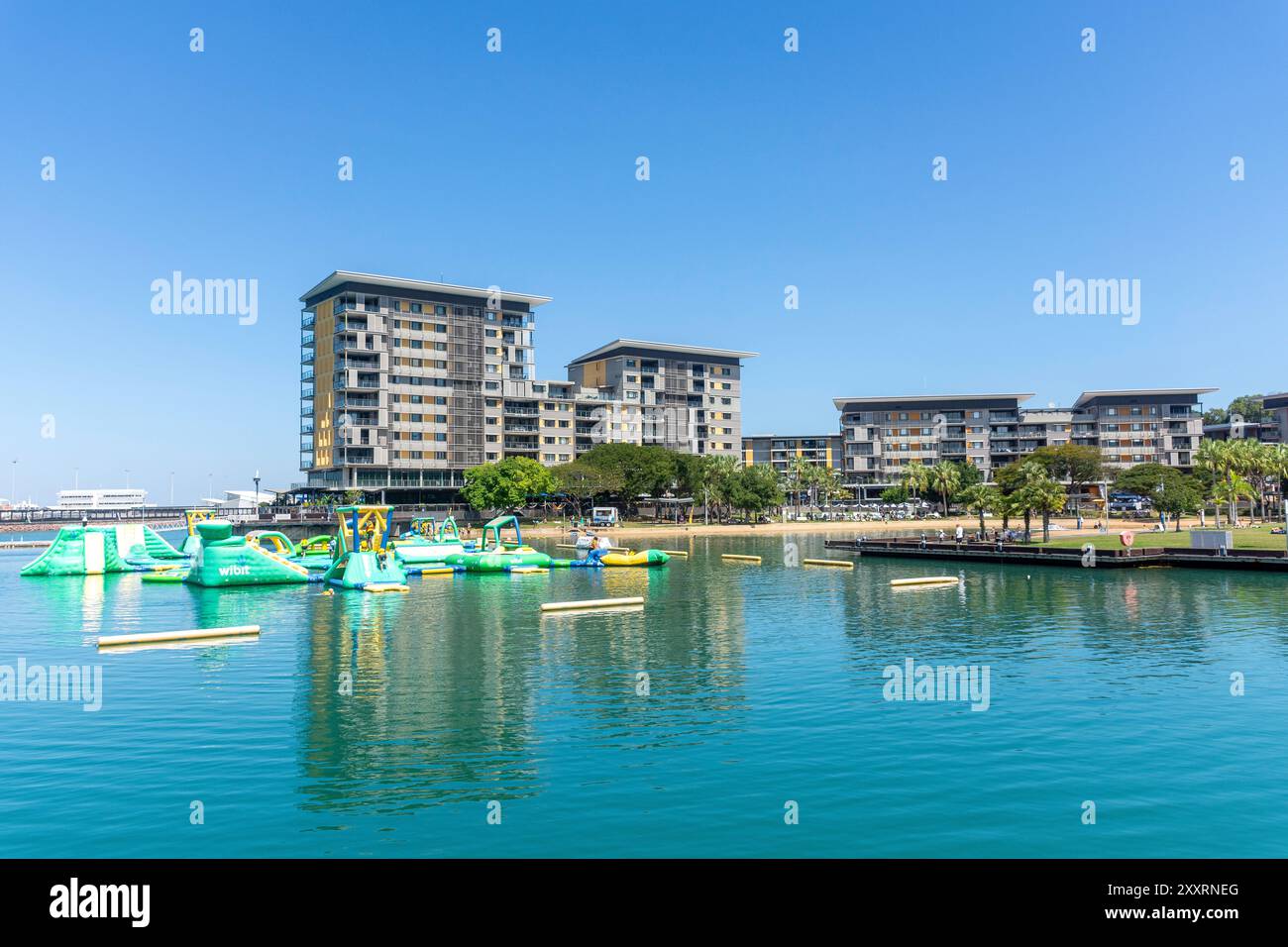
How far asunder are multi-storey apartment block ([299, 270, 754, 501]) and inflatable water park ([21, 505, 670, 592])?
6147 cm

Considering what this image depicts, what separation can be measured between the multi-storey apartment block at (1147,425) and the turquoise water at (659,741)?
163m

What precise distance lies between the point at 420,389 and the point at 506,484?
28925mm

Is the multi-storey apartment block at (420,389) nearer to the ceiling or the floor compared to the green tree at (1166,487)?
nearer to the ceiling

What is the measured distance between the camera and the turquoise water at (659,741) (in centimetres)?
1725

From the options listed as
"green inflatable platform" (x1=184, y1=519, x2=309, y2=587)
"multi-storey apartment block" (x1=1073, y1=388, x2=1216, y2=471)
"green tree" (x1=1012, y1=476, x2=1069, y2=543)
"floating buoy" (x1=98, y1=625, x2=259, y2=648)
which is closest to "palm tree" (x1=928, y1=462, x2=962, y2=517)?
"multi-storey apartment block" (x1=1073, y1=388, x2=1216, y2=471)

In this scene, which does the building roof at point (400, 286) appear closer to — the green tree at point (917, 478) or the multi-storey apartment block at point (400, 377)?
the multi-storey apartment block at point (400, 377)

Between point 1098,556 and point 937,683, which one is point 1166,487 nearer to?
point 1098,556

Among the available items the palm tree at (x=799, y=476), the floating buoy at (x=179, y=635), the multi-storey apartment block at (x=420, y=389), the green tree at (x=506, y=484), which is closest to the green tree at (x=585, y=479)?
the green tree at (x=506, y=484)

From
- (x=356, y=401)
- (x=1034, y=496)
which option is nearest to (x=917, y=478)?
(x=1034, y=496)

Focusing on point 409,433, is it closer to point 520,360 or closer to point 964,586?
point 520,360

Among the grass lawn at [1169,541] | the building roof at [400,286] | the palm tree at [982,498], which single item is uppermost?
the building roof at [400,286]

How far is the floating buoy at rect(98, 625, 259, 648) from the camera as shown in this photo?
39781 millimetres

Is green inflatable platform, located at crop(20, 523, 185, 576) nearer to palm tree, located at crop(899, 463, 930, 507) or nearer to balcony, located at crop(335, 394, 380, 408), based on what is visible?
balcony, located at crop(335, 394, 380, 408)
